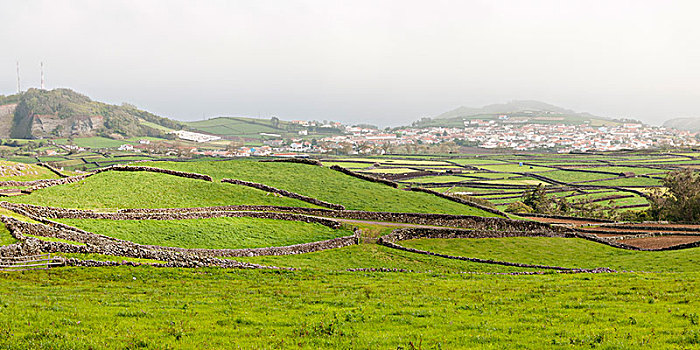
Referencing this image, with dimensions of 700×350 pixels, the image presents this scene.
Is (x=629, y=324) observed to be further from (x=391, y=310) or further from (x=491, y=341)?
(x=391, y=310)

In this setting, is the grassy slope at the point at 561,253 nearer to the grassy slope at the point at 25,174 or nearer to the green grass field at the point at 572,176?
the grassy slope at the point at 25,174

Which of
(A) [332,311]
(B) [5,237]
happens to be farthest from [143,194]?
(A) [332,311]

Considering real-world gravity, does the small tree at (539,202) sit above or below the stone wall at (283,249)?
below

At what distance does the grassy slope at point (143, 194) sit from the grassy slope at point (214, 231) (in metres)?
6.59

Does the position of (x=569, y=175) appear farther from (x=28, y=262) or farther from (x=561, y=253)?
(x=28, y=262)

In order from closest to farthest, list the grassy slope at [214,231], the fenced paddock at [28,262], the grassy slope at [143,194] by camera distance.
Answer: the fenced paddock at [28,262] < the grassy slope at [214,231] < the grassy slope at [143,194]

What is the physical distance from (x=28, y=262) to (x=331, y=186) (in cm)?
4189

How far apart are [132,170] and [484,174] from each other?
126 m

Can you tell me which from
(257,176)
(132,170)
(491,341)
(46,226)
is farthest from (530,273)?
(132,170)

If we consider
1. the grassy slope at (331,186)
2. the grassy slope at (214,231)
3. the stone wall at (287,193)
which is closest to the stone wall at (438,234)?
the grassy slope at (214,231)

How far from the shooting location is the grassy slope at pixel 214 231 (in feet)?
126

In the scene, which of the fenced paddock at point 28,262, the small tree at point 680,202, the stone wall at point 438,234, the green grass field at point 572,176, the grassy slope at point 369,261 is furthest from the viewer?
the green grass field at point 572,176

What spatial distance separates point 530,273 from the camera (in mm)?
34719

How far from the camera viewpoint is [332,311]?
20125 millimetres
